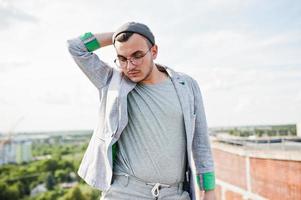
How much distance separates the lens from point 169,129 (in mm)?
1562

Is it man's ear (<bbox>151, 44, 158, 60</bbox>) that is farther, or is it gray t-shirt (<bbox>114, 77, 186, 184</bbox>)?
man's ear (<bbox>151, 44, 158, 60</bbox>)

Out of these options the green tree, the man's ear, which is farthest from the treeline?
the man's ear

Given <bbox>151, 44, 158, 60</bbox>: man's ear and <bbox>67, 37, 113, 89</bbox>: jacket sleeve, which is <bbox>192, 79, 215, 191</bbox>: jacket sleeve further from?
<bbox>67, 37, 113, 89</bbox>: jacket sleeve

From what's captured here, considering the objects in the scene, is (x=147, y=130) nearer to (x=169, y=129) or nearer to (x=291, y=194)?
(x=169, y=129)

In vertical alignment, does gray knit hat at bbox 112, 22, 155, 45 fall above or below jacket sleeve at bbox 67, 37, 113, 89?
above

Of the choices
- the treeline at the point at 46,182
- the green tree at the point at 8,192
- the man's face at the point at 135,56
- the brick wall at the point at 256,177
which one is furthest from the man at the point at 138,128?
the green tree at the point at 8,192

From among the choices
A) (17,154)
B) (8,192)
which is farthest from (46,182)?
(17,154)

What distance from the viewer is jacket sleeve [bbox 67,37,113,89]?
1.61m

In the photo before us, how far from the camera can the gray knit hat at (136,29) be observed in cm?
154

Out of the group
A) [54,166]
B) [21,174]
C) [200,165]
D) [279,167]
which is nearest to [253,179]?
[279,167]

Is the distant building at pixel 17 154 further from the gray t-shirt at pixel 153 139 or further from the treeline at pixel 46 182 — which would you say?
the gray t-shirt at pixel 153 139

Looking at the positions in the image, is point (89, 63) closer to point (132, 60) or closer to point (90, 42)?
point (90, 42)

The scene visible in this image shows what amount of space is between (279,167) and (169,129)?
865 cm

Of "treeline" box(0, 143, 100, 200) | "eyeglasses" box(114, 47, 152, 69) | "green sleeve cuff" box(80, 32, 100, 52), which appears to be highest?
"green sleeve cuff" box(80, 32, 100, 52)
